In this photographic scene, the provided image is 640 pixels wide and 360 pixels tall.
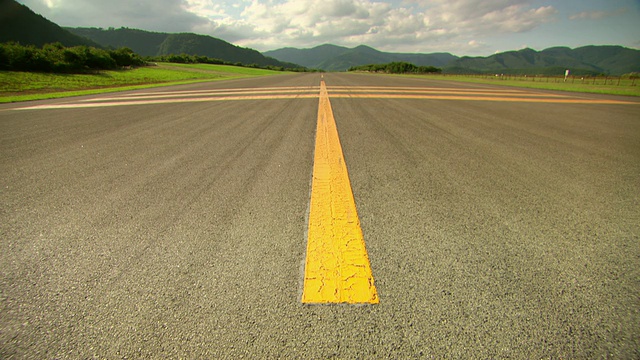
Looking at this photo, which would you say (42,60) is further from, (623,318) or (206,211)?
(623,318)

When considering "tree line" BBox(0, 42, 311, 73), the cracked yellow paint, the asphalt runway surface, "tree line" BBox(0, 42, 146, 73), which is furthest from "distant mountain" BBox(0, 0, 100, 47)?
the cracked yellow paint

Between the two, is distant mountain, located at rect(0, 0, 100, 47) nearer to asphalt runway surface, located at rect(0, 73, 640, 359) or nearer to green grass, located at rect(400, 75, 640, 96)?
asphalt runway surface, located at rect(0, 73, 640, 359)

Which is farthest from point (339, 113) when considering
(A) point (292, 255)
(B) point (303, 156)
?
(A) point (292, 255)

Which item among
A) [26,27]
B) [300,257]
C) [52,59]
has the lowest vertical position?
[300,257]

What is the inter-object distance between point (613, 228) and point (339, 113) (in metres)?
4.75

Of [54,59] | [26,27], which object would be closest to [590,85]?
[54,59]

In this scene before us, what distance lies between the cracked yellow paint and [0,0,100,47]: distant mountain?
421ft

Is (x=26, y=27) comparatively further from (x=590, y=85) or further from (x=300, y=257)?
(x=590, y=85)

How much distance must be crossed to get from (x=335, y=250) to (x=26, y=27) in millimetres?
144078

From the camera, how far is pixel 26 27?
89188 mm

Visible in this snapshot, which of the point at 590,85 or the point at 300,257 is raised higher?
the point at 590,85

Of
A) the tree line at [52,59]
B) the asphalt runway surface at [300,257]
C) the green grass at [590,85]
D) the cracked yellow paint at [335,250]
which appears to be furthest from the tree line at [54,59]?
the green grass at [590,85]

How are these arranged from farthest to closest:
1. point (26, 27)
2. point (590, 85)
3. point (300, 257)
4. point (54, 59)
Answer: point (26, 27) < point (54, 59) < point (590, 85) < point (300, 257)

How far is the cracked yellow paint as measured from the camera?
1.09 meters
